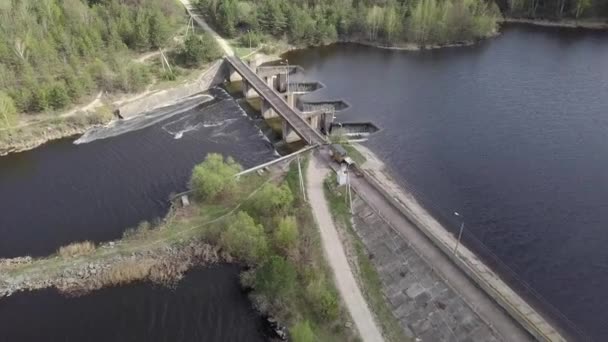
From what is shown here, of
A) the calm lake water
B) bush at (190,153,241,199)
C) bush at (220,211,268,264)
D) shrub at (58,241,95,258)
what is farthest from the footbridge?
shrub at (58,241,95,258)

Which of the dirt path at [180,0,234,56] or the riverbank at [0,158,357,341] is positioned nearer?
the riverbank at [0,158,357,341]

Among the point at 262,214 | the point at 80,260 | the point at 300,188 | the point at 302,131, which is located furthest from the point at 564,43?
the point at 80,260

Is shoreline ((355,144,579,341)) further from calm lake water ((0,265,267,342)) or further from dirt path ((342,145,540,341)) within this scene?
calm lake water ((0,265,267,342))

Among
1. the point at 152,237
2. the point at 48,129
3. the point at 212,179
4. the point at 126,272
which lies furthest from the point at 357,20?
the point at 126,272

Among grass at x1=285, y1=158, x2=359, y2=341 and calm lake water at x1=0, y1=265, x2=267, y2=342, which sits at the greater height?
grass at x1=285, y1=158, x2=359, y2=341

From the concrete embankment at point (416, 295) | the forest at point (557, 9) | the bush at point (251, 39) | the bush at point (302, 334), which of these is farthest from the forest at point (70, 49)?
the forest at point (557, 9)

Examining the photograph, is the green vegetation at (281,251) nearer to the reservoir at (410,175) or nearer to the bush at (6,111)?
the reservoir at (410,175)
